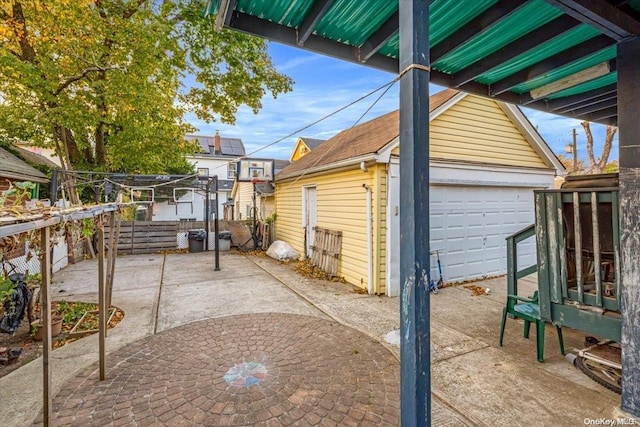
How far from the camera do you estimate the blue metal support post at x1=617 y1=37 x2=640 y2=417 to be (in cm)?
235

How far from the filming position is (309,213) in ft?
30.2

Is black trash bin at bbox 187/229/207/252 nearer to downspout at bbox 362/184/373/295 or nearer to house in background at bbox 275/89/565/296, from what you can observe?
house in background at bbox 275/89/565/296

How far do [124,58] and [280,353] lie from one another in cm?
997

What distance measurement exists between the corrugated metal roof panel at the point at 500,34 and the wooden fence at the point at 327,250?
15.6 ft

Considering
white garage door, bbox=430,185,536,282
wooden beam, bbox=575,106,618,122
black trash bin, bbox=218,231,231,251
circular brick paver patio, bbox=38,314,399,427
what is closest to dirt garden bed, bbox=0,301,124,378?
circular brick paver patio, bbox=38,314,399,427

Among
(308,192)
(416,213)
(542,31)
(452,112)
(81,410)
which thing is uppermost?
(452,112)

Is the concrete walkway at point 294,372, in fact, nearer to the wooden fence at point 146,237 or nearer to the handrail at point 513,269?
the handrail at point 513,269

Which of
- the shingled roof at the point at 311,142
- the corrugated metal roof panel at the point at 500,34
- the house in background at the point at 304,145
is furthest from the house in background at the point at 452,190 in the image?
the shingled roof at the point at 311,142

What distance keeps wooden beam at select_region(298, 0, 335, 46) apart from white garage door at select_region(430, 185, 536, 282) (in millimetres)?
4778

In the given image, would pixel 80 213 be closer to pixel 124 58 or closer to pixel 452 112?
pixel 452 112

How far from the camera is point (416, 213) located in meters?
1.43

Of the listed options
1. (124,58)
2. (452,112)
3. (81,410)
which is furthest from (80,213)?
(124,58)

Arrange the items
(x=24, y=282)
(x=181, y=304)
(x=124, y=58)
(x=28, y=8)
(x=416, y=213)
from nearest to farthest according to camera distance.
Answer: (x=416, y=213) → (x=24, y=282) → (x=181, y=304) → (x=28, y=8) → (x=124, y=58)

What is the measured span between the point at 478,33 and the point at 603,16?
0.78 metres
